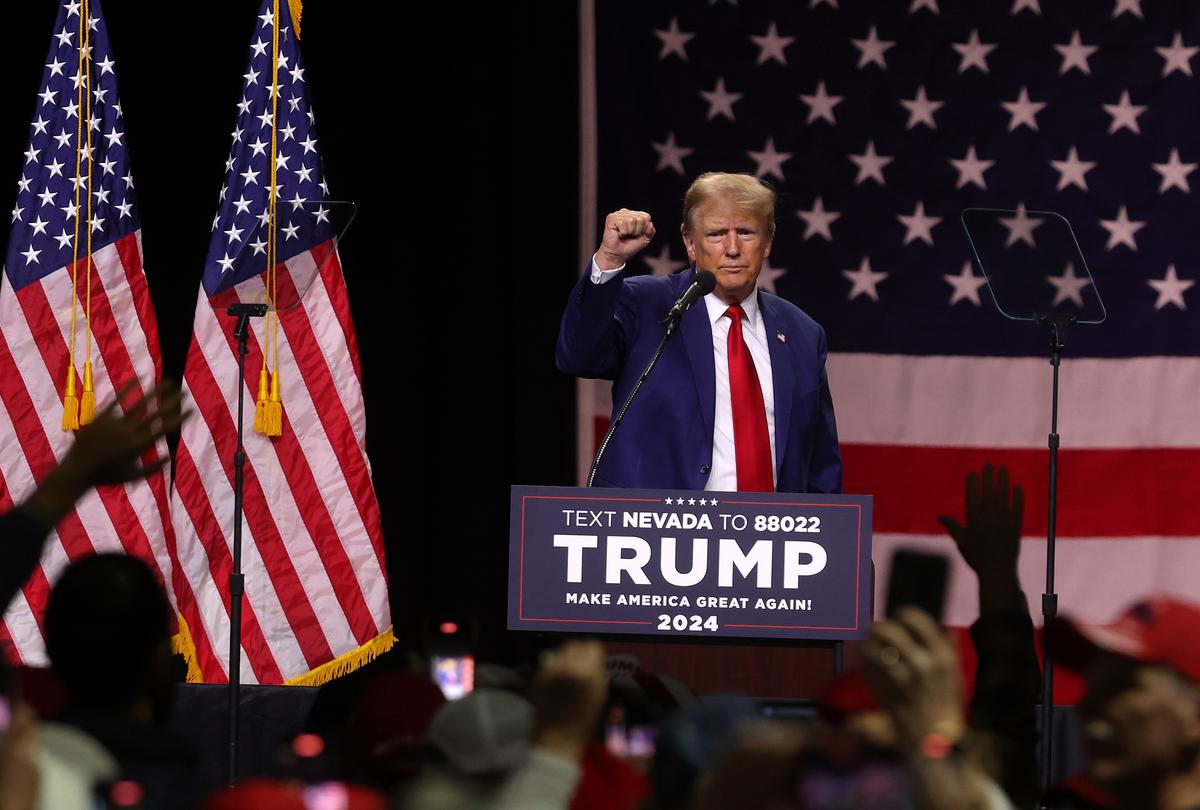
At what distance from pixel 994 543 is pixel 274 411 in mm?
3307

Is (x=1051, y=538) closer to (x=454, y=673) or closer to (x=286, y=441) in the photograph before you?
(x=286, y=441)

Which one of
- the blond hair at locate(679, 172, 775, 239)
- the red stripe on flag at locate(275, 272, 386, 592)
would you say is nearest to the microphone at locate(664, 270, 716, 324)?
the blond hair at locate(679, 172, 775, 239)

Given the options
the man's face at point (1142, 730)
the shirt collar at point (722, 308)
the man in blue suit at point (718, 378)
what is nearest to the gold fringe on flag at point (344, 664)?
the man in blue suit at point (718, 378)

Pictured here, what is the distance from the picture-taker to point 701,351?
154 inches

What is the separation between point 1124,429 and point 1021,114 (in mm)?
1168

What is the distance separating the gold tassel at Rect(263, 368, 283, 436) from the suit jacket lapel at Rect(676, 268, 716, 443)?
5.60ft

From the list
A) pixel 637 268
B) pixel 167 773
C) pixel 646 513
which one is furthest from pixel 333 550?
pixel 167 773

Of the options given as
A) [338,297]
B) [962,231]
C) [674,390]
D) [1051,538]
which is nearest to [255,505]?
[338,297]

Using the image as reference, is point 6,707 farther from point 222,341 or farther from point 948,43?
point 948,43

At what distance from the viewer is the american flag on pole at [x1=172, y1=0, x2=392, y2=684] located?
532cm

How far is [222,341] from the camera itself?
17.6ft

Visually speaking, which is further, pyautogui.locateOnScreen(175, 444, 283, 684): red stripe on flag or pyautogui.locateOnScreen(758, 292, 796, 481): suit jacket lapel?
pyautogui.locateOnScreen(175, 444, 283, 684): red stripe on flag

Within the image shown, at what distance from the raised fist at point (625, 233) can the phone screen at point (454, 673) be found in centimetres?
160

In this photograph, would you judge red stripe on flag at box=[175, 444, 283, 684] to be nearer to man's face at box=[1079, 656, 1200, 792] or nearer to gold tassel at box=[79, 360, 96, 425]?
gold tassel at box=[79, 360, 96, 425]
